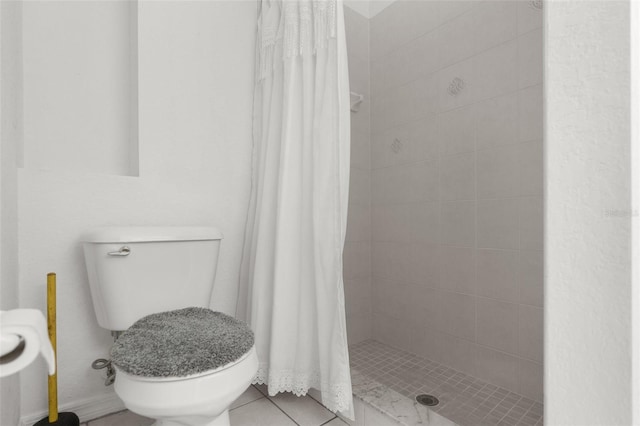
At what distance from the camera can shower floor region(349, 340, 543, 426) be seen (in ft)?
4.26

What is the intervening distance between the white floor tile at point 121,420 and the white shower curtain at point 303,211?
437 mm

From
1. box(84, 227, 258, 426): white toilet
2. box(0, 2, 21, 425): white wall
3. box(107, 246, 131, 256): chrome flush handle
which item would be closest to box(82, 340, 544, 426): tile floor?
box(84, 227, 258, 426): white toilet

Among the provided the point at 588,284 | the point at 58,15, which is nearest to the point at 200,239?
the point at 58,15

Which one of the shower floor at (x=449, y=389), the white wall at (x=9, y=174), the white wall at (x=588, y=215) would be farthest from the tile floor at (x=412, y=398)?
the white wall at (x=588, y=215)

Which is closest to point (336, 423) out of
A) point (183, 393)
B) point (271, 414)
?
point (271, 414)

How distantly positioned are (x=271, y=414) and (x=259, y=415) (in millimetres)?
46

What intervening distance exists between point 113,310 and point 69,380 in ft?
1.21

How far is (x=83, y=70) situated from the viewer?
1317 millimetres

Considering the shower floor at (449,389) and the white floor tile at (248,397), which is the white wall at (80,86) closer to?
the white floor tile at (248,397)

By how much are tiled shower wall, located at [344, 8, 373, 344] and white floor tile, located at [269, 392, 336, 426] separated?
28.2 inches

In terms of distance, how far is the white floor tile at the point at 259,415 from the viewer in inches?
47.4

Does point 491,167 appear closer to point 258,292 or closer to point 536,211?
point 536,211

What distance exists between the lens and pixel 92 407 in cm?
123

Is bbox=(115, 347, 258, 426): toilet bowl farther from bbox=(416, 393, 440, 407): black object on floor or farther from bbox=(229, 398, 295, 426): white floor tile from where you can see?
bbox=(416, 393, 440, 407): black object on floor
